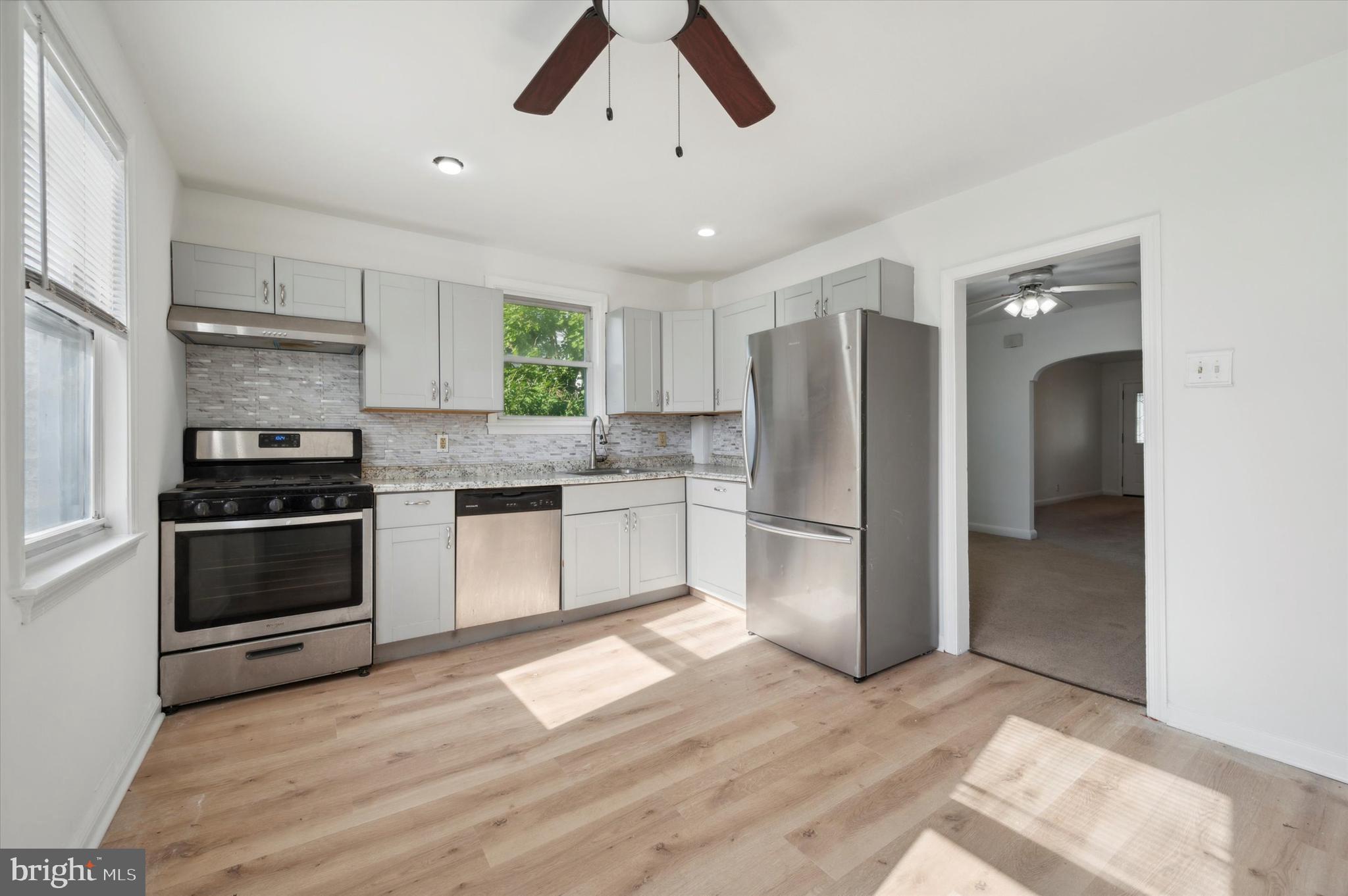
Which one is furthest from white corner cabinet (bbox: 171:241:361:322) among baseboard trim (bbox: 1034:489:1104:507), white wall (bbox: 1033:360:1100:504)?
baseboard trim (bbox: 1034:489:1104:507)

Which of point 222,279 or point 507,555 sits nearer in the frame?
point 222,279

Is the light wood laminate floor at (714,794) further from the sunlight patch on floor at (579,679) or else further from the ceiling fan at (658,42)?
the ceiling fan at (658,42)

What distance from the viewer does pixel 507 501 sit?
332 centimetres

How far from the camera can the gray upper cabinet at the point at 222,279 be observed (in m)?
2.78

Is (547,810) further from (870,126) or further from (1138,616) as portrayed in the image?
(1138,616)

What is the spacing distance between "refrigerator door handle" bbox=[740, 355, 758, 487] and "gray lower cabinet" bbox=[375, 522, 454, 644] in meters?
1.68

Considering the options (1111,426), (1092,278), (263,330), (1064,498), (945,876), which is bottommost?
(945,876)

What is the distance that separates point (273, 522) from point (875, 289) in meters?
3.19

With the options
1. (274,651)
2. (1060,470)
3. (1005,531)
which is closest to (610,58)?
(274,651)

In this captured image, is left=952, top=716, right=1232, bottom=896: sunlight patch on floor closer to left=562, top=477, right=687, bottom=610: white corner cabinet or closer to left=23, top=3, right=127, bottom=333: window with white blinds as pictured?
left=562, top=477, right=687, bottom=610: white corner cabinet

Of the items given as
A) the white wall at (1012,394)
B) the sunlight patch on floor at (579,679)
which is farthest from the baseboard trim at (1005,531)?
the sunlight patch on floor at (579,679)

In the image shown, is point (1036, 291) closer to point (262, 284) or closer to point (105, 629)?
point (262, 284)

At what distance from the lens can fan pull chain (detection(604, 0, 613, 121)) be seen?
1506mm

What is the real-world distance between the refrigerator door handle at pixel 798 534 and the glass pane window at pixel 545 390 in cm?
172
